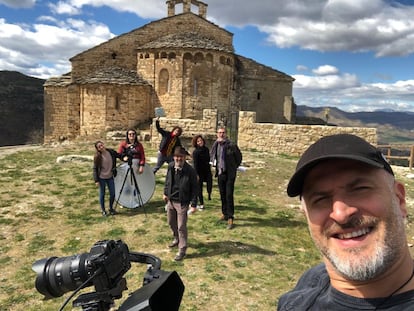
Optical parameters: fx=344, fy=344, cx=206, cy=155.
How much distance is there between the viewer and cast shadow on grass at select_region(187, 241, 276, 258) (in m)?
5.60

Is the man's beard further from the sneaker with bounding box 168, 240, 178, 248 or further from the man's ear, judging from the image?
the sneaker with bounding box 168, 240, 178, 248

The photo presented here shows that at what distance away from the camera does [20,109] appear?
135 ft

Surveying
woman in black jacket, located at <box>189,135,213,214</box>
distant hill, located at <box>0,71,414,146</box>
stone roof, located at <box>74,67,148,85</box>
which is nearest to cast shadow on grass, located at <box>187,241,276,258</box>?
woman in black jacket, located at <box>189,135,213,214</box>

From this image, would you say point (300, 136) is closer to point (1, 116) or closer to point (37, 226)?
point (37, 226)

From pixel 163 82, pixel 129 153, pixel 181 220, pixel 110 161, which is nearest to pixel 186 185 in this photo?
pixel 181 220

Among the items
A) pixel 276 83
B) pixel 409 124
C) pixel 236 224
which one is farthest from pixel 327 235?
pixel 409 124

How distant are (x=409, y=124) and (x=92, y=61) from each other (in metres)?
204

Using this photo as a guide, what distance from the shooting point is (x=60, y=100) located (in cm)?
2281

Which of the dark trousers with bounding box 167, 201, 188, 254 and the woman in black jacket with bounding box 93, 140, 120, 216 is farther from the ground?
the woman in black jacket with bounding box 93, 140, 120, 216

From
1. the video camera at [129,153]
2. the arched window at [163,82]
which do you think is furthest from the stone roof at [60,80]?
the video camera at [129,153]

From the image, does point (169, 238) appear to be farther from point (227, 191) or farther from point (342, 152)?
point (342, 152)

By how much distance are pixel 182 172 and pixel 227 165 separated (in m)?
1.34

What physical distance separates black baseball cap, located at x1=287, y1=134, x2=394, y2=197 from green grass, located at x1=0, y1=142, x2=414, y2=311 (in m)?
3.44

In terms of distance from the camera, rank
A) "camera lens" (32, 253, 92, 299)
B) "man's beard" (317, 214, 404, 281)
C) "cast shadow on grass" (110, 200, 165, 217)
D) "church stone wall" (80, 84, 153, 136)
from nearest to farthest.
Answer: "man's beard" (317, 214, 404, 281)
"camera lens" (32, 253, 92, 299)
"cast shadow on grass" (110, 200, 165, 217)
"church stone wall" (80, 84, 153, 136)
